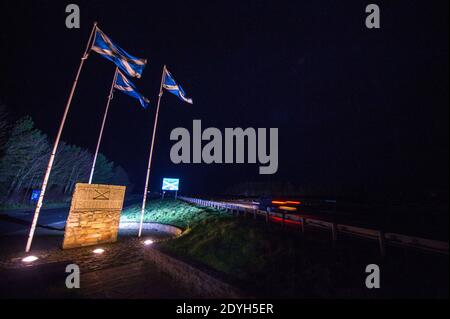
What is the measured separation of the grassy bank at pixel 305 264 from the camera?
584 cm

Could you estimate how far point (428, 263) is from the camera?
6.49 meters

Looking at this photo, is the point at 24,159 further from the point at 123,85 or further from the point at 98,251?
the point at 98,251

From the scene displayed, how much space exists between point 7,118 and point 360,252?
140ft

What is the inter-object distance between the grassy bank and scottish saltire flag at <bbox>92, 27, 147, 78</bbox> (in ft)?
38.5

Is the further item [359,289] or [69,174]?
[69,174]

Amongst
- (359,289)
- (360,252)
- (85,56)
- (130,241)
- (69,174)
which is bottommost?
(130,241)

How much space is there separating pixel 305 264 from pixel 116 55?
15114mm

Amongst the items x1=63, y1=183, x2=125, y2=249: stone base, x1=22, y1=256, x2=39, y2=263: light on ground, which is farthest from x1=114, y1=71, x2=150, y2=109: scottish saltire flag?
x1=22, y1=256, x2=39, y2=263: light on ground

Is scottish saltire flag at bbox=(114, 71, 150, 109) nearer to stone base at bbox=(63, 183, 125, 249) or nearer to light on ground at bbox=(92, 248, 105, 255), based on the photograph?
stone base at bbox=(63, 183, 125, 249)

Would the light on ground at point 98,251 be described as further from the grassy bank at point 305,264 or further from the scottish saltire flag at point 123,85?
the scottish saltire flag at point 123,85

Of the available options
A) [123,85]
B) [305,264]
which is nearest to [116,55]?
[123,85]

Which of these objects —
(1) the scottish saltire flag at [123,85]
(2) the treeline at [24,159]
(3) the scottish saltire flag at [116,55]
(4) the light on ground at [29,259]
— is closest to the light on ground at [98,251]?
(4) the light on ground at [29,259]
